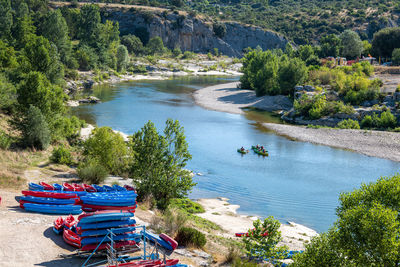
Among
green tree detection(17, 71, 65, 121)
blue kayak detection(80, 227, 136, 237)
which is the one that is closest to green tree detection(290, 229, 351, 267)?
blue kayak detection(80, 227, 136, 237)

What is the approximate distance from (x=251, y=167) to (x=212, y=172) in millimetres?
4985

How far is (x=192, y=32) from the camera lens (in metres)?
177

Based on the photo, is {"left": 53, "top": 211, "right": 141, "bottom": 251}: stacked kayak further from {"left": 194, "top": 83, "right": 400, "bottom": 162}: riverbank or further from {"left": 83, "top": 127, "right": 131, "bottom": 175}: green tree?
{"left": 194, "top": 83, "right": 400, "bottom": 162}: riverbank

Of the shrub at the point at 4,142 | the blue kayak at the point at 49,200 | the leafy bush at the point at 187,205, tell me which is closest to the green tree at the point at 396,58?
the leafy bush at the point at 187,205

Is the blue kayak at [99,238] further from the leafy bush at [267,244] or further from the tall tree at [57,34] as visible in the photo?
the tall tree at [57,34]

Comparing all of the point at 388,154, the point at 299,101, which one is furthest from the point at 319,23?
the point at 388,154

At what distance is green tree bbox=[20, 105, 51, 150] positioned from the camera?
36.1 metres

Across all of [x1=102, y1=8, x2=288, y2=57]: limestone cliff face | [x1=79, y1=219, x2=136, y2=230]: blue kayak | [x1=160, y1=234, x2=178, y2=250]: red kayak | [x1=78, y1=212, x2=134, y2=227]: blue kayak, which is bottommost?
[x1=160, y1=234, x2=178, y2=250]: red kayak

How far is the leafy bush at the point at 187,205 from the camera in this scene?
29.0 metres

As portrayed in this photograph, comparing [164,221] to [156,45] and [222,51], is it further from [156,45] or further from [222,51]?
[222,51]

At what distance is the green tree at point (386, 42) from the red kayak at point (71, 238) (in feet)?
345

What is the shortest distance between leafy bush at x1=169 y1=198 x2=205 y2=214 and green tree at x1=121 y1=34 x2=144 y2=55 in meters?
126

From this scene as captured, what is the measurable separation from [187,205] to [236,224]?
13.4 ft

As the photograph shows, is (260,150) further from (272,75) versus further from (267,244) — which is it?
(272,75)
